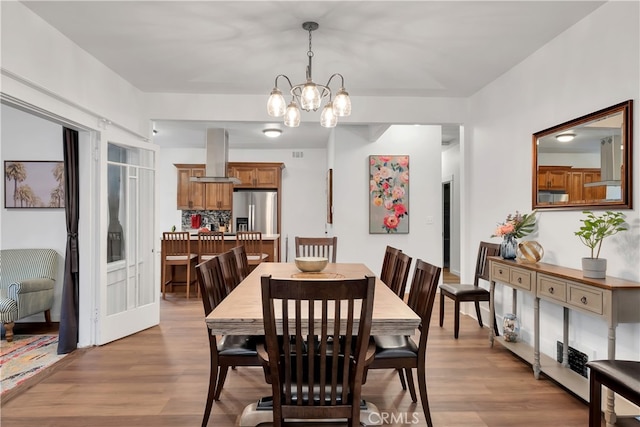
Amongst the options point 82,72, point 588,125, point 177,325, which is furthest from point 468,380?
point 82,72

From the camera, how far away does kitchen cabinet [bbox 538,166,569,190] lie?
281 cm

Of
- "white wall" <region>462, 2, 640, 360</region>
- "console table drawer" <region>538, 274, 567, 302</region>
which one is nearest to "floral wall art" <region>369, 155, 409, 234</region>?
"white wall" <region>462, 2, 640, 360</region>

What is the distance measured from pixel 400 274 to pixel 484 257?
165 centimetres

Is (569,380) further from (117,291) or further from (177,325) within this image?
(117,291)

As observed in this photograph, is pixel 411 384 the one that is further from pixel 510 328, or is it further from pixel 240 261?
pixel 240 261

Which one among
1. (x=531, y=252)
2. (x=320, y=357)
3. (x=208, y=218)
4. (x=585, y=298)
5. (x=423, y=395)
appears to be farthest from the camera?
(x=208, y=218)

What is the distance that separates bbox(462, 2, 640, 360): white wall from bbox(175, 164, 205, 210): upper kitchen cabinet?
17.1 feet

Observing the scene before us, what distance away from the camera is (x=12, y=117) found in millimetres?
3945

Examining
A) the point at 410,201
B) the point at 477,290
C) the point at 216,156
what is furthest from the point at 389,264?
the point at 216,156

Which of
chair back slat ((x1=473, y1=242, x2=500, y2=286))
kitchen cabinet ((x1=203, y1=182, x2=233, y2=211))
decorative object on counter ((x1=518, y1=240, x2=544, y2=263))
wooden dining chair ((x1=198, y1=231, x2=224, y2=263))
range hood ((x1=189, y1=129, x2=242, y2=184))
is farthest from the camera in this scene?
kitchen cabinet ((x1=203, y1=182, x2=233, y2=211))

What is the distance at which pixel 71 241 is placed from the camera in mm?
3336

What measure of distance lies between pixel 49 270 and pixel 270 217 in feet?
14.0

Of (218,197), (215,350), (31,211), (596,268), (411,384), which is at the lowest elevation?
(411,384)

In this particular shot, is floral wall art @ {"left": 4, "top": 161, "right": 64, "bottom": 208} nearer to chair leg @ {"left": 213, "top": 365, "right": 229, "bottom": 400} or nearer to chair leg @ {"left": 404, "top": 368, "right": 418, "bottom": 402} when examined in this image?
chair leg @ {"left": 213, "top": 365, "right": 229, "bottom": 400}
